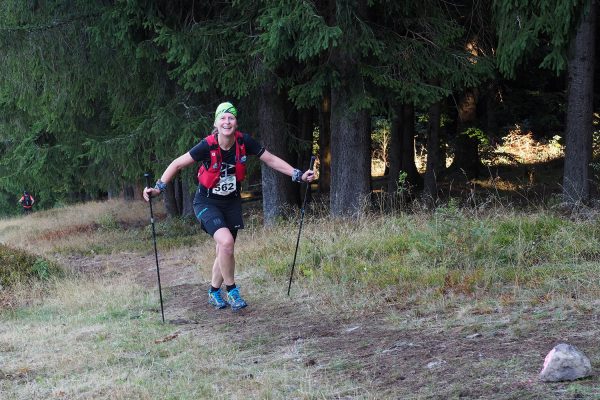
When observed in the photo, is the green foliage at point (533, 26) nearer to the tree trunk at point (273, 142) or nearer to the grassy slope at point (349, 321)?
the grassy slope at point (349, 321)

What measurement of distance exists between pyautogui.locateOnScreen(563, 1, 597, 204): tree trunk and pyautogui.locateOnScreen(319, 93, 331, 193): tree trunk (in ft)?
22.9

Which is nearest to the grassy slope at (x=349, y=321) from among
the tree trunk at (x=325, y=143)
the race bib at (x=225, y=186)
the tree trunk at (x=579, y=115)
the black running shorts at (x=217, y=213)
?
the black running shorts at (x=217, y=213)

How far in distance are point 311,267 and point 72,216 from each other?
20.0 meters

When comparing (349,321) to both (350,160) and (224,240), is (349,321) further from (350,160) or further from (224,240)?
(350,160)

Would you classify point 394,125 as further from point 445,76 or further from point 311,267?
point 311,267

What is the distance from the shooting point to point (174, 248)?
14.9 meters

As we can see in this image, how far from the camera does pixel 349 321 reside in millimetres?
6484

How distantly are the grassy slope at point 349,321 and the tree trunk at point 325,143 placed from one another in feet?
27.9

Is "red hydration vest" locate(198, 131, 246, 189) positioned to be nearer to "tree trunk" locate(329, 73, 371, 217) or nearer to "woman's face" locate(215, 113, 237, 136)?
"woman's face" locate(215, 113, 237, 136)

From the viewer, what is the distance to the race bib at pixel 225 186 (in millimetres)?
7449

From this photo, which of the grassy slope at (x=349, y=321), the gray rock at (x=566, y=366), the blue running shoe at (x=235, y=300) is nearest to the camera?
the gray rock at (x=566, y=366)

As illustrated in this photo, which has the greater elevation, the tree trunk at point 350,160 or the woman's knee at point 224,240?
the tree trunk at point 350,160

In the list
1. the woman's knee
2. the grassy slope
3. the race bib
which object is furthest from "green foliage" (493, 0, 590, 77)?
the woman's knee

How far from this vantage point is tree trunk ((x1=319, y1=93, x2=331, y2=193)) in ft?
62.7
